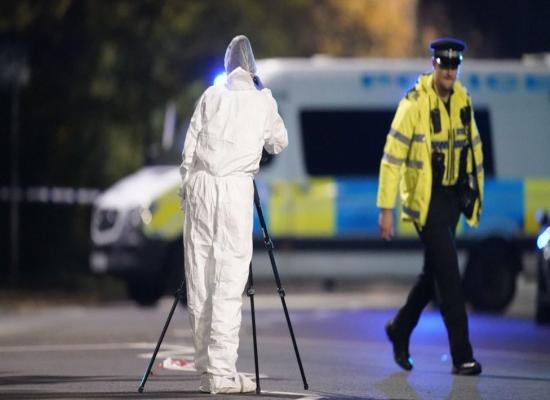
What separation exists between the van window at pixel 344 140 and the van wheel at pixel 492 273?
2.37 feet

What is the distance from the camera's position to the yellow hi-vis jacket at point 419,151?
10.8m

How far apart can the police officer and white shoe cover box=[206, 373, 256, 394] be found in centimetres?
173

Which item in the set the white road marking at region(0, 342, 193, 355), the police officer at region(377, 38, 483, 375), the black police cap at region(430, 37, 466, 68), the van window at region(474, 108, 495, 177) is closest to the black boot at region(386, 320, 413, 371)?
the police officer at region(377, 38, 483, 375)

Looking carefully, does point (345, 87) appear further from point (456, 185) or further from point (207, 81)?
point (456, 185)

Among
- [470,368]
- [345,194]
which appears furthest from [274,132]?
[345,194]

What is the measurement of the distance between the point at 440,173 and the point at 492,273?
6.91 m

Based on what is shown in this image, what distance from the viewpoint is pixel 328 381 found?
10.4m

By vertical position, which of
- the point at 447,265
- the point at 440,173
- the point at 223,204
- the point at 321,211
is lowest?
the point at 447,265

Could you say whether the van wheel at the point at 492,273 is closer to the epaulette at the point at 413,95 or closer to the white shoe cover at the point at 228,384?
the epaulette at the point at 413,95

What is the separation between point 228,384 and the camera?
9.41m

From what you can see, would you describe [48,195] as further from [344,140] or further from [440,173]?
[440,173]

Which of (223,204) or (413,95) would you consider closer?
(223,204)

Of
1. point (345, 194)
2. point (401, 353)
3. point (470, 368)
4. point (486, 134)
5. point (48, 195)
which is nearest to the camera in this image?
point (470, 368)

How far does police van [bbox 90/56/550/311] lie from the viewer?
57.2 feet
